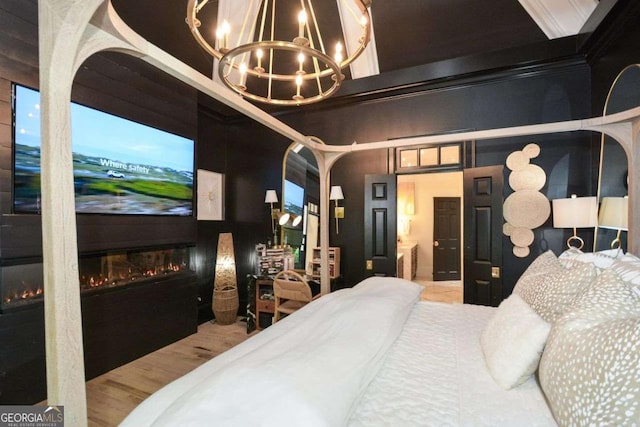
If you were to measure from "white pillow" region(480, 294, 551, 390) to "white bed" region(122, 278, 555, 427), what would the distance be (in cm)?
5

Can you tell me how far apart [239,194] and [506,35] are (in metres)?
3.92

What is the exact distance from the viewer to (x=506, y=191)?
A: 3.17 meters

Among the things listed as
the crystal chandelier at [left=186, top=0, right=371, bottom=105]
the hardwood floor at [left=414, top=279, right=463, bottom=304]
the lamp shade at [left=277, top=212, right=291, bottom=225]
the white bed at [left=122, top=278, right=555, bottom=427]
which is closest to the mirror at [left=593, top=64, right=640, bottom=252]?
the white bed at [left=122, top=278, right=555, bottom=427]

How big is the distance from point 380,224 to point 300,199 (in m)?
1.33

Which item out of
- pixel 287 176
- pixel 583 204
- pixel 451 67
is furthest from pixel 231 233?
pixel 583 204

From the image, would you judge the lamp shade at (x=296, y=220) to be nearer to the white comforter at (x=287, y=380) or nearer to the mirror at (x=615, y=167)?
the white comforter at (x=287, y=380)

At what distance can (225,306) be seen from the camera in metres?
3.92

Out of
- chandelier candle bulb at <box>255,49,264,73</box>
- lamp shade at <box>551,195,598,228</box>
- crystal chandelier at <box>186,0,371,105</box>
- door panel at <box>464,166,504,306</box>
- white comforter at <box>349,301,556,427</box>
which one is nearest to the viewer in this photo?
white comforter at <box>349,301,556,427</box>

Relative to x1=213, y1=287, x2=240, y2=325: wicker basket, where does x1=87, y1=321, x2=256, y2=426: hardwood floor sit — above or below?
below

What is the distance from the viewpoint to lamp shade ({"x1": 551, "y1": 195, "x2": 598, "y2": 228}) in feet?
8.36

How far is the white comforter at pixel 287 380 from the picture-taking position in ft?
2.63

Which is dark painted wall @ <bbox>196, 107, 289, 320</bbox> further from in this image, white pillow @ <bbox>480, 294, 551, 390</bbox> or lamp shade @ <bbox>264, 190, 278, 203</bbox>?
white pillow @ <bbox>480, 294, 551, 390</bbox>

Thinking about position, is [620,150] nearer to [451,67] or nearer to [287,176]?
[451,67]

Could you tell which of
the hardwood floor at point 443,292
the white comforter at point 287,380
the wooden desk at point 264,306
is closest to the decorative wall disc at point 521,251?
the hardwood floor at point 443,292
